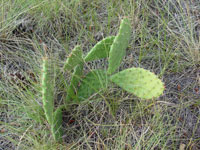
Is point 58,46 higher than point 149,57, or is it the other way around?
point 58,46

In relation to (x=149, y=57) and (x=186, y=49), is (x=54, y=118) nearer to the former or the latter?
(x=149, y=57)

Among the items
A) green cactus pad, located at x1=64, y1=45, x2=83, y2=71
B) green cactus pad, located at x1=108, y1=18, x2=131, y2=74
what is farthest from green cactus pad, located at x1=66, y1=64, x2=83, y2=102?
green cactus pad, located at x1=108, y1=18, x2=131, y2=74

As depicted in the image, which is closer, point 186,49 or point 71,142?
point 71,142

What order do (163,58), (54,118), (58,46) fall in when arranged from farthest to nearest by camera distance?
(58,46), (163,58), (54,118)

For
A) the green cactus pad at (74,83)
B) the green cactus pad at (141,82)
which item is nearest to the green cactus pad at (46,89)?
the green cactus pad at (74,83)

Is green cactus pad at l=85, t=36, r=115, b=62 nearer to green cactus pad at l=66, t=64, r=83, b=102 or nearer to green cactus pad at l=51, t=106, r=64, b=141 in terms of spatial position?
green cactus pad at l=66, t=64, r=83, b=102

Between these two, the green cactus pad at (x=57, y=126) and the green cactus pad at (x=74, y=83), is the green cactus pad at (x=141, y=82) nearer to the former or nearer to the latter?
the green cactus pad at (x=74, y=83)

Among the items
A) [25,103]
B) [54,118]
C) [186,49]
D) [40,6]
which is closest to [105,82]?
[54,118]
